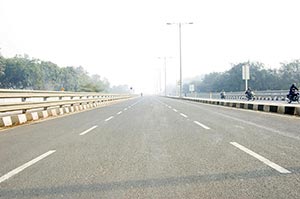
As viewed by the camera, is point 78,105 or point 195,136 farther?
point 78,105

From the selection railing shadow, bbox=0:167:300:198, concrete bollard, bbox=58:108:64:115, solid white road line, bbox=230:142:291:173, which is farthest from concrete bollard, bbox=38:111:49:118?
railing shadow, bbox=0:167:300:198

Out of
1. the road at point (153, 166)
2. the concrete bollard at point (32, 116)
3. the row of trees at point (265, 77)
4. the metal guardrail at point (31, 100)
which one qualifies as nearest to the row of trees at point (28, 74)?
the row of trees at point (265, 77)

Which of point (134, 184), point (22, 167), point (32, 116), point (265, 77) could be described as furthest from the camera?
point (265, 77)

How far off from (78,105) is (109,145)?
51.8 feet

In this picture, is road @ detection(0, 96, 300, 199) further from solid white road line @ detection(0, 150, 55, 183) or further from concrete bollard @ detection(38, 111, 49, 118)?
concrete bollard @ detection(38, 111, 49, 118)

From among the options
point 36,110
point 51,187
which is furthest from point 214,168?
point 36,110

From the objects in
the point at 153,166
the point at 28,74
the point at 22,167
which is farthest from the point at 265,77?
the point at 22,167

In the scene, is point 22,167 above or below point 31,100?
below

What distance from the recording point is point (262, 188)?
371cm

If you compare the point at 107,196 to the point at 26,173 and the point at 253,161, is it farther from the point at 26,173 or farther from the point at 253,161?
the point at 253,161

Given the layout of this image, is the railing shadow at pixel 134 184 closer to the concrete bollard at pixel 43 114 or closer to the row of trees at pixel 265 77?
the concrete bollard at pixel 43 114

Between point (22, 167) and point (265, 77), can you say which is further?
point (265, 77)

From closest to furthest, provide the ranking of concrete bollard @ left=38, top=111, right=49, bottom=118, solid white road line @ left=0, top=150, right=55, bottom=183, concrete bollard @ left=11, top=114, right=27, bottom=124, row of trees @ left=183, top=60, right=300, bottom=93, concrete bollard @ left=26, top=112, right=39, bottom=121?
solid white road line @ left=0, top=150, right=55, bottom=183, concrete bollard @ left=11, top=114, right=27, bottom=124, concrete bollard @ left=26, top=112, right=39, bottom=121, concrete bollard @ left=38, top=111, right=49, bottom=118, row of trees @ left=183, top=60, right=300, bottom=93

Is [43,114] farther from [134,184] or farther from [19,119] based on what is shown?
[134,184]
